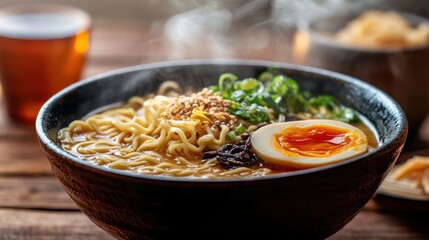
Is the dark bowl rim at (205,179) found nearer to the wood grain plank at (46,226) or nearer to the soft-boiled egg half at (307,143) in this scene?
the soft-boiled egg half at (307,143)

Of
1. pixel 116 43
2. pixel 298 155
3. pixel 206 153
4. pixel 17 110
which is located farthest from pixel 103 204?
pixel 116 43

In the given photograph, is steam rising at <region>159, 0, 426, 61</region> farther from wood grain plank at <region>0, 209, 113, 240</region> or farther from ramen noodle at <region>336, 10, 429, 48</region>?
wood grain plank at <region>0, 209, 113, 240</region>

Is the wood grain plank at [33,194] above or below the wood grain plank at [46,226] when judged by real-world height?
below

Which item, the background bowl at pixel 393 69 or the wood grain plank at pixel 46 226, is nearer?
the wood grain plank at pixel 46 226

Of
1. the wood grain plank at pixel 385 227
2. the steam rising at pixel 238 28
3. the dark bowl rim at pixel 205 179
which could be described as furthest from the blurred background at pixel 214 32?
the wood grain plank at pixel 385 227

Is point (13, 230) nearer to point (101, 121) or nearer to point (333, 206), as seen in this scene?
point (101, 121)

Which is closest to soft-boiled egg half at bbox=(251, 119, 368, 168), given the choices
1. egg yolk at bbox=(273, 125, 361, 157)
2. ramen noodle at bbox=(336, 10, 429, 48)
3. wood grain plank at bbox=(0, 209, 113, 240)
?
egg yolk at bbox=(273, 125, 361, 157)
